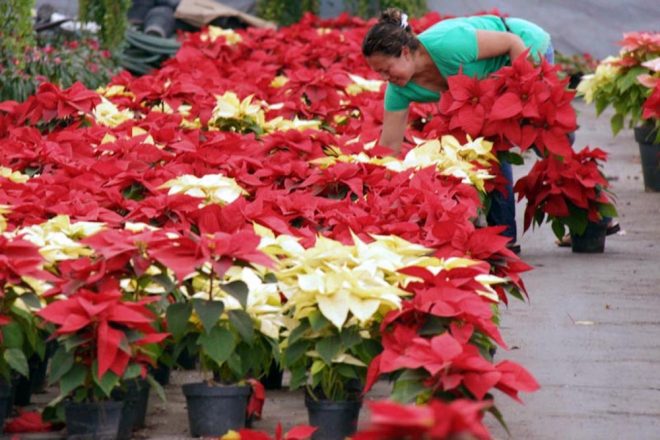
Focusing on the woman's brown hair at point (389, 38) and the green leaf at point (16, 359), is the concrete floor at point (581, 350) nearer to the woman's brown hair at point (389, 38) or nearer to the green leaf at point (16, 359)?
the green leaf at point (16, 359)

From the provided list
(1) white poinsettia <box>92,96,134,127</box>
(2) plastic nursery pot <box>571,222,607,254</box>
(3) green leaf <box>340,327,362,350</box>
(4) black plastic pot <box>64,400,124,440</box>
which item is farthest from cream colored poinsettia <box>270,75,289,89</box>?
(4) black plastic pot <box>64,400,124,440</box>

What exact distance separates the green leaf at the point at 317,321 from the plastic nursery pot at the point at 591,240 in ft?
12.6

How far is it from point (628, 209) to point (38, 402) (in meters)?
5.28

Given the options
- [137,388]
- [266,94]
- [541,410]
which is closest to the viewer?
[137,388]

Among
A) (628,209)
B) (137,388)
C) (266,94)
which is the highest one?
(137,388)

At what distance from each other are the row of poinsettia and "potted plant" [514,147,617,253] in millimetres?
15

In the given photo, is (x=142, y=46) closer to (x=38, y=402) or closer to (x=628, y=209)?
(x=628, y=209)

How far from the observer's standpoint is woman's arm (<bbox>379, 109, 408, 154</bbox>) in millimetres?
6164

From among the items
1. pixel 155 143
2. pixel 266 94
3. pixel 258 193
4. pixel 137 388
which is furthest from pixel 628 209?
pixel 137 388

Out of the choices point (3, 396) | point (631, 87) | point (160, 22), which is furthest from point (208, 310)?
point (160, 22)

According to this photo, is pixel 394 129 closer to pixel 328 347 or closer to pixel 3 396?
pixel 328 347

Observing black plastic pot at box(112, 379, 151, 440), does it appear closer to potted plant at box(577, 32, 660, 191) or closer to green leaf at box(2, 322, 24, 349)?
green leaf at box(2, 322, 24, 349)

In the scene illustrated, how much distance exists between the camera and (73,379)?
3.52 m

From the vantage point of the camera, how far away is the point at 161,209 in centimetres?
437
